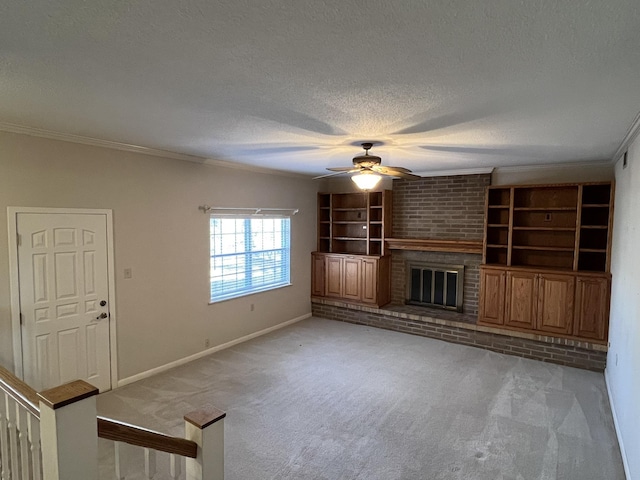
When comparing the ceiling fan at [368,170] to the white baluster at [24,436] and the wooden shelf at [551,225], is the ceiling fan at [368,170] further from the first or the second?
the white baluster at [24,436]

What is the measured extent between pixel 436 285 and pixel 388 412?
296cm

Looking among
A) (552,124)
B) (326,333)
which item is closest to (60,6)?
(552,124)

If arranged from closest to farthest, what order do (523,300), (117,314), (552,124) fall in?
(552,124)
(117,314)
(523,300)

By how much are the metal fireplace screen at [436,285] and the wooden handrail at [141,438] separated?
199 inches

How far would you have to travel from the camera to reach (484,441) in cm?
314

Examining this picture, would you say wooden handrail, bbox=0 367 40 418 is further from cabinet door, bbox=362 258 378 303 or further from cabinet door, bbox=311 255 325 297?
cabinet door, bbox=311 255 325 297

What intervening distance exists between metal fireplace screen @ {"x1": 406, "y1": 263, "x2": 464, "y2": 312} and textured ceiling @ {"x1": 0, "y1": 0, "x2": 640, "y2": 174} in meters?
2.92

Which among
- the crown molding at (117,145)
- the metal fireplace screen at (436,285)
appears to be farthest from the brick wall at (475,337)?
the crown molding at (117,145)

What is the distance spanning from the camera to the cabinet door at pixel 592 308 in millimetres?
4551

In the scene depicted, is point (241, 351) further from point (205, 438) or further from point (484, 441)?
point (205, 438)

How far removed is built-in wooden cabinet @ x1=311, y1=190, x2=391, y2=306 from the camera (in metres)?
6.35

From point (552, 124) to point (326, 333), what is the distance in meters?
4.27

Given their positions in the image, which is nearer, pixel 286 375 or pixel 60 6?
pixel 60 6

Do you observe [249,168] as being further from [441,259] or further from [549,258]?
[549,258]
